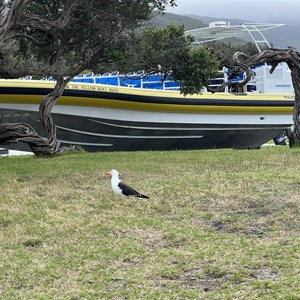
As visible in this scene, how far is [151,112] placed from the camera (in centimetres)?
1923

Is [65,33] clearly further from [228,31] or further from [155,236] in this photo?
[228,31]

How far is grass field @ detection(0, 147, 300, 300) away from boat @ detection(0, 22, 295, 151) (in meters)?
7.71

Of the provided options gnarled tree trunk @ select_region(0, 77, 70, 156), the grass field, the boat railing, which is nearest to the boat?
the boat railing

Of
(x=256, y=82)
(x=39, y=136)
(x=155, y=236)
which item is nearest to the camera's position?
(x=155, y=236)

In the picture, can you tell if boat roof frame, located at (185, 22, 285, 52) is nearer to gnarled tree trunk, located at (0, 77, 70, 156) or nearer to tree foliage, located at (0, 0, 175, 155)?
gnarled tree trunk, located at (0, 77, 70, 156)

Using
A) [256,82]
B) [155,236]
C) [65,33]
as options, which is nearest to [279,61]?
[65,33]

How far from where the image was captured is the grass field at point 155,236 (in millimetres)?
4156

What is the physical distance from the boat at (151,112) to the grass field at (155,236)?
7.71 metres

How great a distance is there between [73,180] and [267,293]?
5.85 m

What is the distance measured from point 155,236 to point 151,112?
13707mm

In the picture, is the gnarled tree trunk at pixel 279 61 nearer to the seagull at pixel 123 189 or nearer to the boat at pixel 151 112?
the boat at pixel 151 112

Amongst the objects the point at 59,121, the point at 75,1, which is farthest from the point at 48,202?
the point at 59,121

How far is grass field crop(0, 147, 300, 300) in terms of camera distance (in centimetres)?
416

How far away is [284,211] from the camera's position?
250 inches
